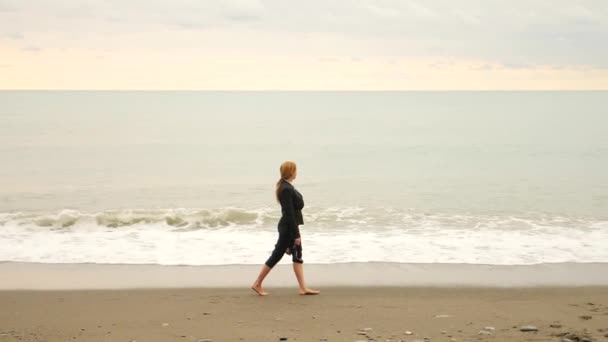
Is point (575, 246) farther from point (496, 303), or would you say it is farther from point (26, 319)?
point (26, 319)

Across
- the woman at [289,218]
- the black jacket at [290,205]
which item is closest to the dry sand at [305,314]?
the woman at [289,218]

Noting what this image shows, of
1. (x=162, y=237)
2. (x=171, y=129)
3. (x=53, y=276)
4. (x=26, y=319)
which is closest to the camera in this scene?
(x=26, y=319)

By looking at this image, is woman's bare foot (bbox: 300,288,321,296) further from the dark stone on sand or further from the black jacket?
the dark stone on sand

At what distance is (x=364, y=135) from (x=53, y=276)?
41566 millimetres

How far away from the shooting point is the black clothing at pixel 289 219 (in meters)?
8.18

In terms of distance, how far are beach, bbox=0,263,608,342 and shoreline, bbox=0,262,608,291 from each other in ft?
0.05

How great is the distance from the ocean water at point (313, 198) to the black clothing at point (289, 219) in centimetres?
288

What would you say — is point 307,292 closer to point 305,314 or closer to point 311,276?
point 305,314

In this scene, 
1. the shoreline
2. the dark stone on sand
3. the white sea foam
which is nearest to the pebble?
the dark stone on sand

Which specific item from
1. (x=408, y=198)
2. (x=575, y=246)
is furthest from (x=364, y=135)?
(x=575, y=246)

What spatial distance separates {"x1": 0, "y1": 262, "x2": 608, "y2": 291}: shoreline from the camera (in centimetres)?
940

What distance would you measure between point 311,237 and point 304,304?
5.07 meters

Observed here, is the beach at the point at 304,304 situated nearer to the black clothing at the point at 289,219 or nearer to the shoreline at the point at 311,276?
the shoreline at the point at 311,276

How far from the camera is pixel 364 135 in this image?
50469 mm
